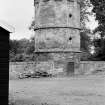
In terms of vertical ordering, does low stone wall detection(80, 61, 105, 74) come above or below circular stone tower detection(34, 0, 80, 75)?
below

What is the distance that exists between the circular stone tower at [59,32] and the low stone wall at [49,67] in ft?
2.08

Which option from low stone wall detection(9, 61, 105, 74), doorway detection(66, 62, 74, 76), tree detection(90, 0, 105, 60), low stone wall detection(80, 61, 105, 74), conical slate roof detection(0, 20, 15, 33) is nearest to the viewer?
conical slate roof detection(0, 20, 15, 33)

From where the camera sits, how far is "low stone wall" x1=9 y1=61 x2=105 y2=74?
24.8m

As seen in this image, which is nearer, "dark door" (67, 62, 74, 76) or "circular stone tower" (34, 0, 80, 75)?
"dark door" (67, 62, 74, 76)

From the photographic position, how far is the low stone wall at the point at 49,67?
81.4 ft

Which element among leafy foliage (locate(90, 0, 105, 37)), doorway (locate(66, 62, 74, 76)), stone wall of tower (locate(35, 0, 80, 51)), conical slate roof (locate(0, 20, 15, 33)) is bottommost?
doorway (locate(66, 62, 74, 76))

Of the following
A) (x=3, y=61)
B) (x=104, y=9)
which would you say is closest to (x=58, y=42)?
(x=104, y=9)

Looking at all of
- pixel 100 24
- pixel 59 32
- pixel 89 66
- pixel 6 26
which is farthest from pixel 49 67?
pixel 6 26

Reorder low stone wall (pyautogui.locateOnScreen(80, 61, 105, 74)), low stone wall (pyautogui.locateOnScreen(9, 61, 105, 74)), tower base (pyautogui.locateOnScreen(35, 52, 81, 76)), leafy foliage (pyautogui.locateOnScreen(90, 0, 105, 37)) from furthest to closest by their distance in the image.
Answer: leafy foliage (pyautogui.locateOnScreen(90, 0, 105, 37))
low stone wall (pyautogui.locateOnScreen(80, 61, 105, 74))
tower base (pyautogui.locateOnScreen(35, 52, 81, 76))
low stone wall (pyautogui.locateOnScreen(9, 61, 105, 74))

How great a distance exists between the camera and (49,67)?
2578 cm

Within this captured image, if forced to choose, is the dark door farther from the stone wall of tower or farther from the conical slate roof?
the conical slate roof

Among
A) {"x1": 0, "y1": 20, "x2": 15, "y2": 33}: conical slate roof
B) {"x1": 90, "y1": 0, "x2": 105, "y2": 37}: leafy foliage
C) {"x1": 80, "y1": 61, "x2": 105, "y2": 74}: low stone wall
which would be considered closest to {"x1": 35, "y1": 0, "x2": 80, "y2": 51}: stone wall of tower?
{"x1": 80, "y1": 61, "x2": 105, "y2": 74}: low stone wall

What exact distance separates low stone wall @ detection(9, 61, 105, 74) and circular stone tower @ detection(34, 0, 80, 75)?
635 millimetres

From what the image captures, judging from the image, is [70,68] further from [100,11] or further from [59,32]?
[100,11]
